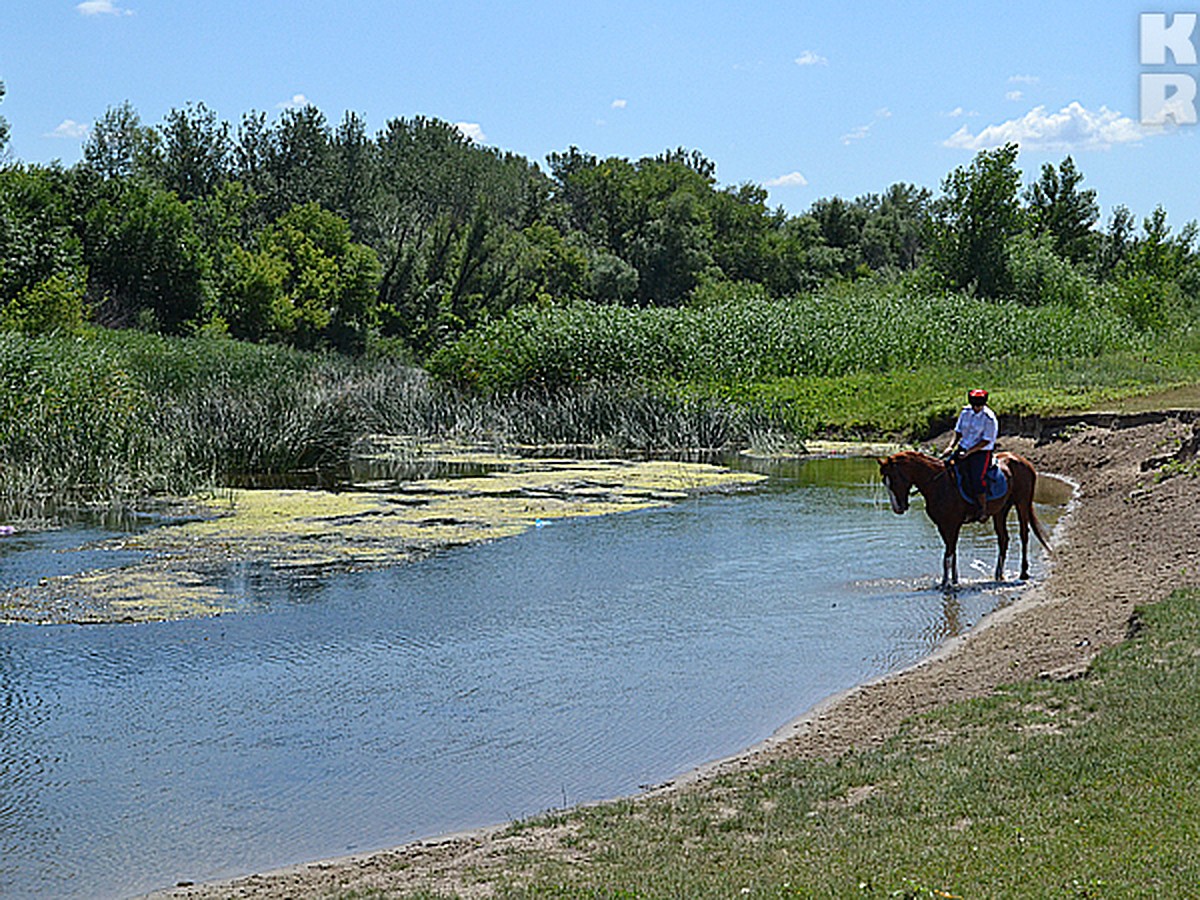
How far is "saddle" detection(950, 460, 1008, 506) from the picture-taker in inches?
543

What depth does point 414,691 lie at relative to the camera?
10195 mm

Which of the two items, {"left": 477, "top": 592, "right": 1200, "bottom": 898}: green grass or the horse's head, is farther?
the horse's head

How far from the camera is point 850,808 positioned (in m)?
6.49

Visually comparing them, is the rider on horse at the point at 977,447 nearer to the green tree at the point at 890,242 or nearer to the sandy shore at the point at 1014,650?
the sandy shore at the point at 1014,650

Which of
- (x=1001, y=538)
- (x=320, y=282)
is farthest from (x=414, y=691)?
(x=320, y=282)

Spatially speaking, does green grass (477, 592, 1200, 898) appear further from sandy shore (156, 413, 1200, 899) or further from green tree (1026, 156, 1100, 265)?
green tree (1026, 156, 1100, 265)

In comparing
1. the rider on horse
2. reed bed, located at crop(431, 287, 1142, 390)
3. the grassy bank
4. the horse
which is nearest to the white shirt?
the rider on horse

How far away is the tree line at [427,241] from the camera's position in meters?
50.9

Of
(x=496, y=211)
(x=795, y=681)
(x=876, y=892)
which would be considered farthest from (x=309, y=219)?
(x=876, y=892)

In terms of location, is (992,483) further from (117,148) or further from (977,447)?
(117,148)

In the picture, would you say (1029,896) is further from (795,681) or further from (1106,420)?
(1106,420)

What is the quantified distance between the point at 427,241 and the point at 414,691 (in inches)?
2302

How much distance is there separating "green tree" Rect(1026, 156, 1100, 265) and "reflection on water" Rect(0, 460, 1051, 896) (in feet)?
182

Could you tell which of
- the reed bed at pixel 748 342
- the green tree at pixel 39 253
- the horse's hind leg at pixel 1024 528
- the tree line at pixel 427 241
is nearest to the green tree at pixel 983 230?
the tree line at pixel 427 241
